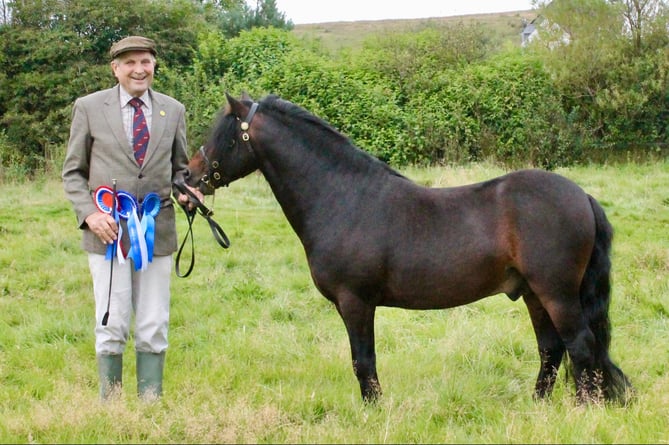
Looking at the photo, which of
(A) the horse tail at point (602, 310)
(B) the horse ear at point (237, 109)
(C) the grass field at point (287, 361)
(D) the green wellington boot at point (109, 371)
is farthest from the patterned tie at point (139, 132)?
(A) the horse tail at point (602, 310)

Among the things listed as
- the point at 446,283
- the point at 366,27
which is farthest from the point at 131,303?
the point at 366,27

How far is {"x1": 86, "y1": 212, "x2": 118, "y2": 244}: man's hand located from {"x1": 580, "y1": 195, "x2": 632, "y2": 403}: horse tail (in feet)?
10.1

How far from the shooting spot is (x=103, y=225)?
14.0 feet

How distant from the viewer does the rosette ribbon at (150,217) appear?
4.40m

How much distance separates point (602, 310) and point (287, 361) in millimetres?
2470

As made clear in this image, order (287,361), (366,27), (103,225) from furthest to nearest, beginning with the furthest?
(366,27)
(287,361)
(103,225)

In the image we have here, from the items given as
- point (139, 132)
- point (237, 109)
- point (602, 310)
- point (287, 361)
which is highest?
point (237, 109)

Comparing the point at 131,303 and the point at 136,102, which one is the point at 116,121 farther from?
the point at 131,303

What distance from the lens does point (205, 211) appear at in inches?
183

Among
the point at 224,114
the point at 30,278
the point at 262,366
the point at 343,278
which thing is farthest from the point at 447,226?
the point at 30,278

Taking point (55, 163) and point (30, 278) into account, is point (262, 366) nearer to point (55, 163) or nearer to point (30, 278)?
point (30, 278)

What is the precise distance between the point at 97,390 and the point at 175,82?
14.0 m

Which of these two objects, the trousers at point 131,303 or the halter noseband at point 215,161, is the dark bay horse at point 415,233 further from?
the trousers at point 131,303

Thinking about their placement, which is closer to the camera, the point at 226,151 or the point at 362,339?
the point at 362,339
